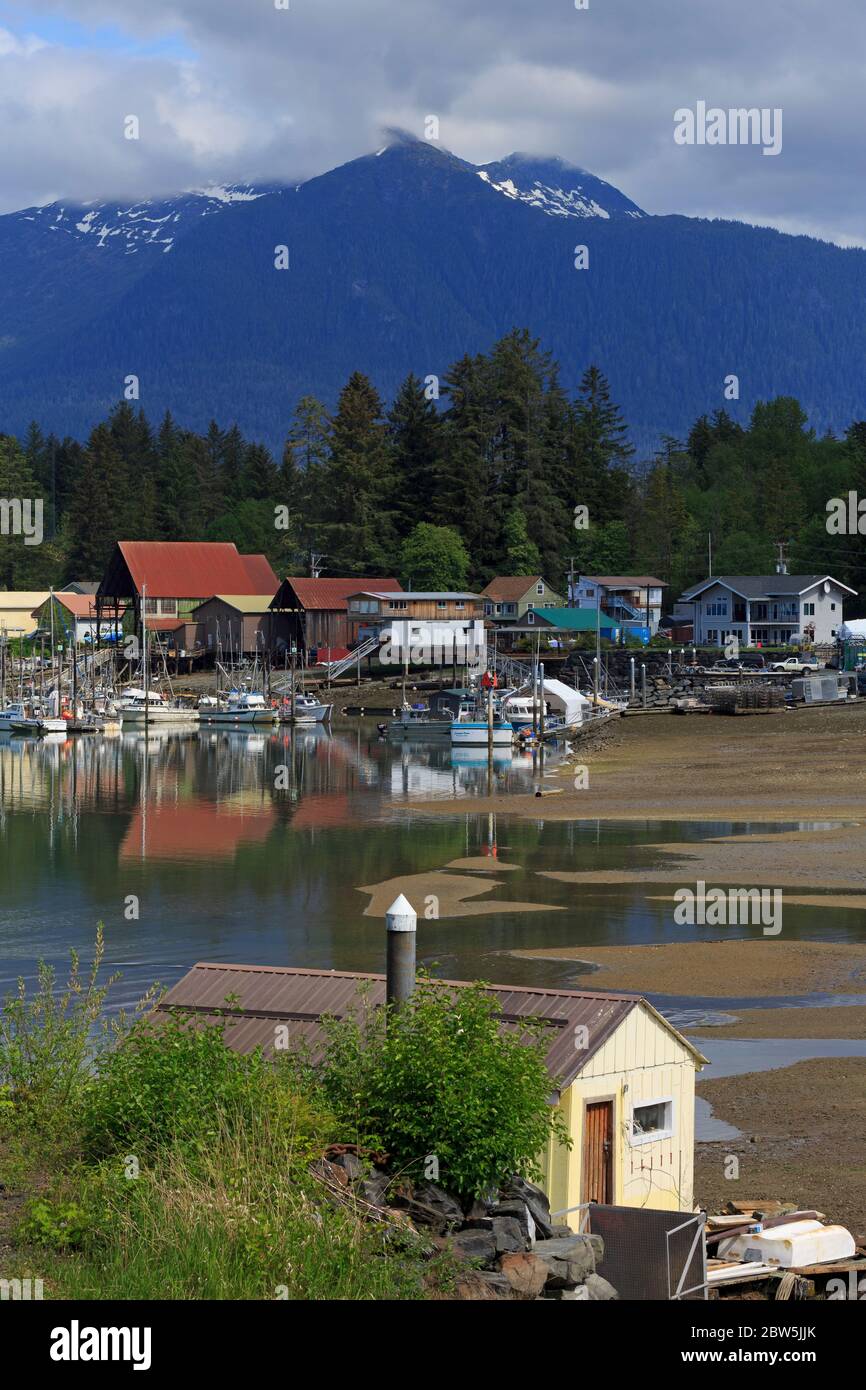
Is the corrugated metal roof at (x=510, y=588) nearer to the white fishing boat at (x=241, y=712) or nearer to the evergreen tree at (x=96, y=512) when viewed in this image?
the white fishing boat at (x=241, y=712)

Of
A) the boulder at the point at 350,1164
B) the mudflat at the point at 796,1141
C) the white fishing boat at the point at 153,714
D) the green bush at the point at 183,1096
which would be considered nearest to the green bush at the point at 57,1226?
the green bush at the point at 183,1096

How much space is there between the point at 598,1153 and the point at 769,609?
11762 centimetres

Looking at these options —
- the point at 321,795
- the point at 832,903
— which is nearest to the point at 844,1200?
the point at 832,903

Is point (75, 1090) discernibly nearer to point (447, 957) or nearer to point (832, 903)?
point (447, 957)

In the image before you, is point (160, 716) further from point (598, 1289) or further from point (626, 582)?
point (598, 1289)

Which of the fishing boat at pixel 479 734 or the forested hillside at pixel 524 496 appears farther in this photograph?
the forested hillside at pixel 524 496

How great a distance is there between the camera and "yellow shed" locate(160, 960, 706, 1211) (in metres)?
17.0

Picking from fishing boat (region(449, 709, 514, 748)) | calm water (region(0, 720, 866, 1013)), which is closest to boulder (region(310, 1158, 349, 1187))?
calm water (region(0, 720, 866, 1013))

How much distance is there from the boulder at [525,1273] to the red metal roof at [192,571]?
13988 cm

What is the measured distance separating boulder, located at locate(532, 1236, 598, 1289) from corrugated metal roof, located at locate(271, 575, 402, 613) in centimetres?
12326

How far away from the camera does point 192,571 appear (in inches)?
6093

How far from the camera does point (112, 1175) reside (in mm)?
14336

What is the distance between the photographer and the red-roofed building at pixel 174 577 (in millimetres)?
152000

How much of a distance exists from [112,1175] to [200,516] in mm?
184993
